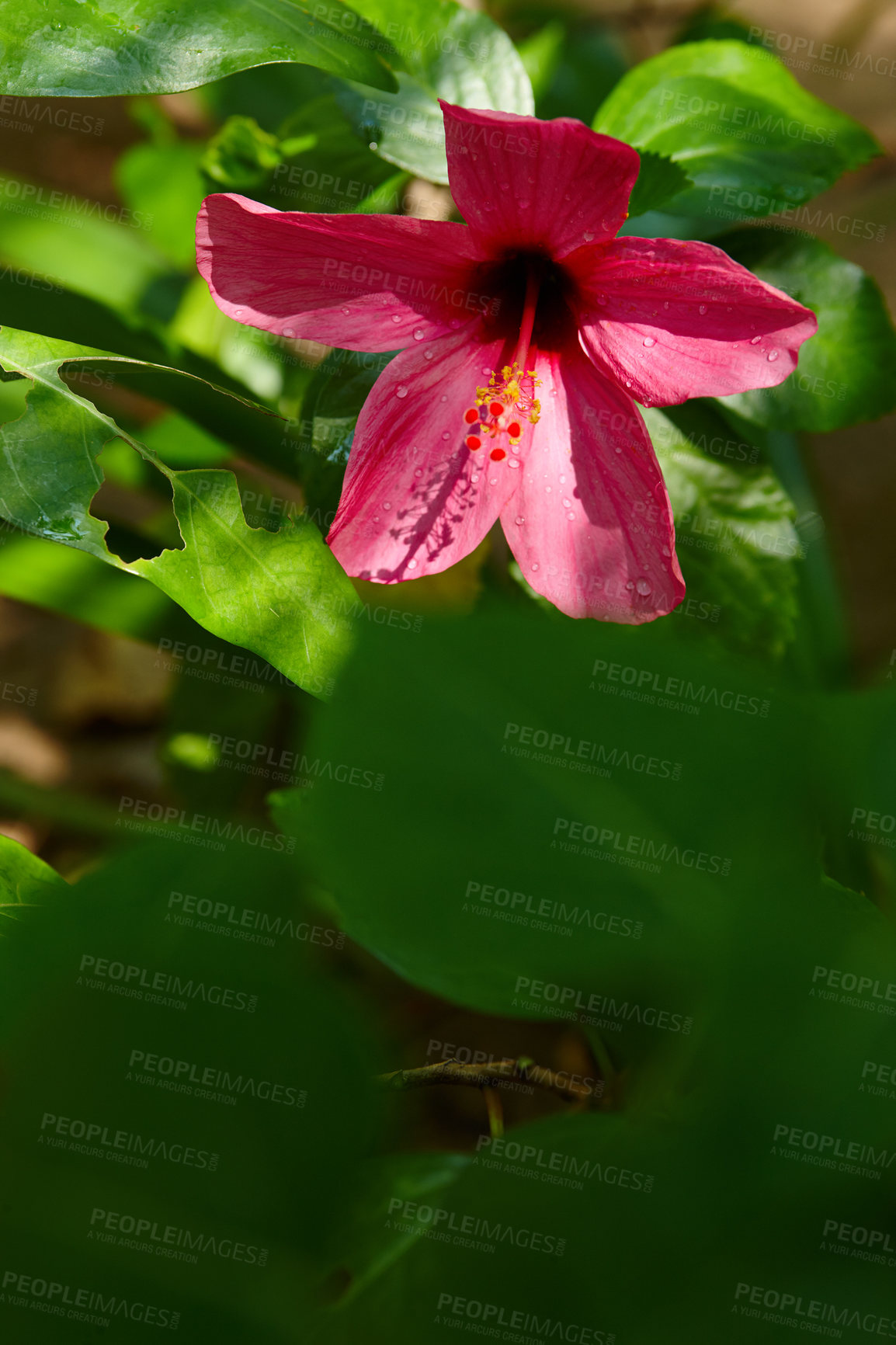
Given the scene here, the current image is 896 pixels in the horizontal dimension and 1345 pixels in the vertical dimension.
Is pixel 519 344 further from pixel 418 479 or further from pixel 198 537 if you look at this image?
pixel 198 537

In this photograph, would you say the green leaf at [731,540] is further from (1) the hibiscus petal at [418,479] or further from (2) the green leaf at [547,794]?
(2) the green leaf at [547,794]

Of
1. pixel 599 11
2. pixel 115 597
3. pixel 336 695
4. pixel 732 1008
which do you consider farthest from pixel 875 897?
pixel 599 11

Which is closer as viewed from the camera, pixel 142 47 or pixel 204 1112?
pixel 204 1112

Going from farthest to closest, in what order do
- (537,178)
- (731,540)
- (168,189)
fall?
(168,189) → (731,540) → (537,178)

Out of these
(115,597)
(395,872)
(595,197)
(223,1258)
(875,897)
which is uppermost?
(595,197)

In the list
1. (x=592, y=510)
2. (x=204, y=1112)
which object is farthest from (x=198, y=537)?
(x=204, y=1112)

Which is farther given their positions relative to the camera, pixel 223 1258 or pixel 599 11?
pixel 599 11

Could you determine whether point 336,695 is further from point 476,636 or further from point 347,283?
point 347,283
